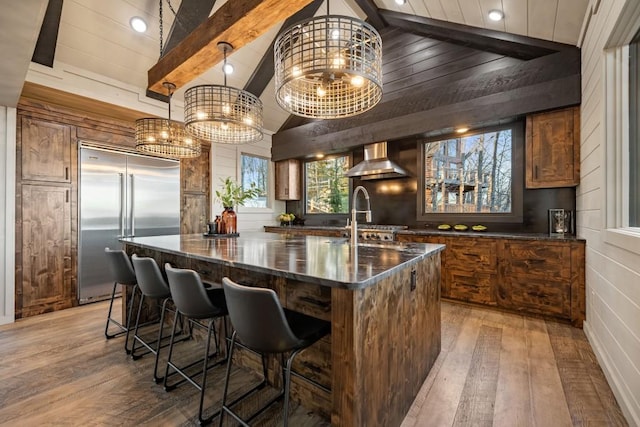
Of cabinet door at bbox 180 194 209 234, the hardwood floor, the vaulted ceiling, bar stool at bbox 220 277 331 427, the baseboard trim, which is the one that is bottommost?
the hardwood floor

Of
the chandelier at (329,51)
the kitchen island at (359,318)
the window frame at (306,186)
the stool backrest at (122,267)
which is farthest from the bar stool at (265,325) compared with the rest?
the window frame at (306,186)

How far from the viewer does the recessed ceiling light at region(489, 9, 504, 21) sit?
9.96 ft

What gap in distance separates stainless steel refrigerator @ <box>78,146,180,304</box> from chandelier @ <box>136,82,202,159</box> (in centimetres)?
128

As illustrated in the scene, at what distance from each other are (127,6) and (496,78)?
4.31 metres

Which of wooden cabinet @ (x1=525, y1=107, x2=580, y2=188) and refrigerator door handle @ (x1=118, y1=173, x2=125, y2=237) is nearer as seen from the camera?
wooden cabinet @ (x1=525, y1=107, x2=580, y2=188)

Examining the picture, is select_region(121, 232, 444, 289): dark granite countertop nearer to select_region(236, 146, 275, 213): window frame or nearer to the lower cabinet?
the lower cabinet

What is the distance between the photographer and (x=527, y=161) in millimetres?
3297

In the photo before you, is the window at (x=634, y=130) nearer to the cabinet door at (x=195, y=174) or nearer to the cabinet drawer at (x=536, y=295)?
the cabinet drawer at (x=536, y=295)

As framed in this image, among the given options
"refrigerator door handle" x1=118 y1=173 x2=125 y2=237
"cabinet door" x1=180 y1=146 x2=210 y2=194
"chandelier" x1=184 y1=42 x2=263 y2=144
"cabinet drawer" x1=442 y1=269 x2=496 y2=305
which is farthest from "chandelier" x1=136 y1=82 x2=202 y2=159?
"cabinet drawer" x1=442 y1=269 x2=496 y2=305

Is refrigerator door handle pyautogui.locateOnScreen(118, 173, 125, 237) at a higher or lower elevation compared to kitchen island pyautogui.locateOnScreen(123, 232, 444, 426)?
A: higher

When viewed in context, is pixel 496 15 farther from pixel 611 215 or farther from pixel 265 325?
pixel 265 325

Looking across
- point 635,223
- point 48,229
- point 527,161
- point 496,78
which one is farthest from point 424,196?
point 48,229

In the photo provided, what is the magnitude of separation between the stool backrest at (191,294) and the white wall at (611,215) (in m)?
2.36

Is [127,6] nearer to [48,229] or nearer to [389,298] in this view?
[48,229]
